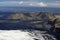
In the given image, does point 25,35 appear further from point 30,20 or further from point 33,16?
point 30,20

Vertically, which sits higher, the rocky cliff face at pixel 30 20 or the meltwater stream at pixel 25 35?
the rocky cliff face at pixel 30 20

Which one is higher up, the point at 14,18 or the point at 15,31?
the point at 14,18

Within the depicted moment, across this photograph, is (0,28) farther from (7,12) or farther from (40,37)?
(40,37)

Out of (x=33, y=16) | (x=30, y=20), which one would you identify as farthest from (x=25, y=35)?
(x=30, y=20)

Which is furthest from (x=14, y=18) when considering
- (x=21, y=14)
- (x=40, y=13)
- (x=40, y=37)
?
(x=40, y=37)

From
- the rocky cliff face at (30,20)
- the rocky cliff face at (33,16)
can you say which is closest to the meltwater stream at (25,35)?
the rocky cliff face at (30,20)

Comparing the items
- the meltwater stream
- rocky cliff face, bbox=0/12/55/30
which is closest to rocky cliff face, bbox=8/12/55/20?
rocky cliff face, bbox=0/12/55/30

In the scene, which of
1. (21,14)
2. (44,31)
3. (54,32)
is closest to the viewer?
(54,32)

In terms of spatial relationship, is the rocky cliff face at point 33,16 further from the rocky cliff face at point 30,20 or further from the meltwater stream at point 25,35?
the meltwater stream at point 25,35
